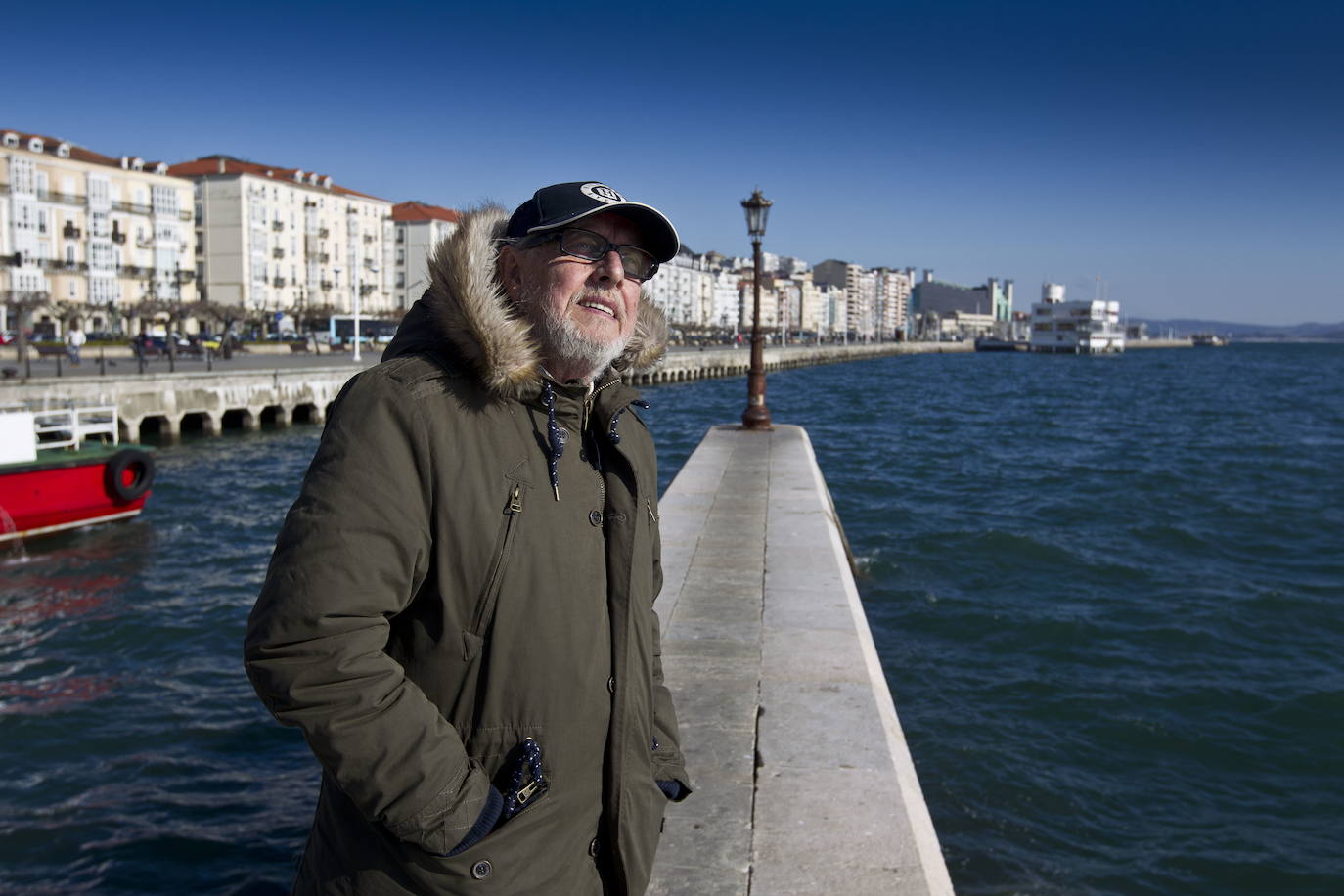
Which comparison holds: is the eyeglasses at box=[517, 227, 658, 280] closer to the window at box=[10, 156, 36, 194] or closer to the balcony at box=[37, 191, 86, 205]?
the window at box=[10, 156, 36, 194]

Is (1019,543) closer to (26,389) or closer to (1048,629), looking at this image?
(1048,629)

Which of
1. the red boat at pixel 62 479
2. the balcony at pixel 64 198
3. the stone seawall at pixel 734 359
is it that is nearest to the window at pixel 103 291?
the balcony at pixel 64 198

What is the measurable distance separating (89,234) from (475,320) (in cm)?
7072

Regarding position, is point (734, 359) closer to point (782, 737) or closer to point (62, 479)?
point (62, 479)

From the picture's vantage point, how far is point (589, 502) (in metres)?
2.09

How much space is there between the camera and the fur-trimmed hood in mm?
1946

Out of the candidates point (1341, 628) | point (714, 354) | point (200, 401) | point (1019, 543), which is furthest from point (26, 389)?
point (714, 354)

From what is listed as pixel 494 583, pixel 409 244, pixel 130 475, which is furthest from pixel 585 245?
pixel 409 244

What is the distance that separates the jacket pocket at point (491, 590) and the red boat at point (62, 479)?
50.0 feet

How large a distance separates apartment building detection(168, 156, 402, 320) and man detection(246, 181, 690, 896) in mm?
71958

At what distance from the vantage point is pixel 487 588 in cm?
192

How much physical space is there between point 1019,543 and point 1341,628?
410 centimetres

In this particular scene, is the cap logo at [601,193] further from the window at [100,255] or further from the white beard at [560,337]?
the window at [100,255]

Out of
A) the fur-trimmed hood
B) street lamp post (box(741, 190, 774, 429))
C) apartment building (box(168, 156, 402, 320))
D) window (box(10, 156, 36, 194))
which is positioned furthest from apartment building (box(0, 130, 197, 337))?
the fur-trimmed hood
